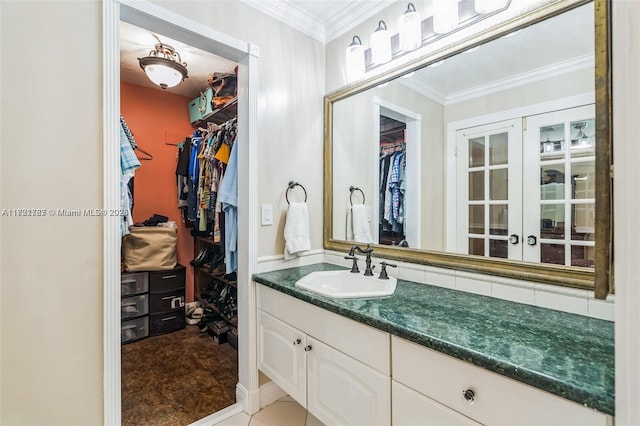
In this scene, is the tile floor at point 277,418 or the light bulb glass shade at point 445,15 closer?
the light bulb glass shade at point 445,15

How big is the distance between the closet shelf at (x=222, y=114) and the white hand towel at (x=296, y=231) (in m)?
1.21

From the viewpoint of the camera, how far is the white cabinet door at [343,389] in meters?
1.14

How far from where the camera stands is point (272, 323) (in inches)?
67.1

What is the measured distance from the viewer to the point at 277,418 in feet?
5.80

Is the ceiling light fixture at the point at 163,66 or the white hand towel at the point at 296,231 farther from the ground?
the ceiling light fixture at the point at 163,66

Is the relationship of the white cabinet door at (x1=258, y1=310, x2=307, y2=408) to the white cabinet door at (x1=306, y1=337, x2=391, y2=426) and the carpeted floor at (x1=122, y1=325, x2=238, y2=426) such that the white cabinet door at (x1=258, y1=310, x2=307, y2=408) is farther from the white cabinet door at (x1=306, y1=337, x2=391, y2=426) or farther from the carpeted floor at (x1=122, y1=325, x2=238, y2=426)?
the carpeted floor at (x1=122, y1=325, x2=238, y2=426)

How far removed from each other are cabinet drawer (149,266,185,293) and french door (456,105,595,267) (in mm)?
2602

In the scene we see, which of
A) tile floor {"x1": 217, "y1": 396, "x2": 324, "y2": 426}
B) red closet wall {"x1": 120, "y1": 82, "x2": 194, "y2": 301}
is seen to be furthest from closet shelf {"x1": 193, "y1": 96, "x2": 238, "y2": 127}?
tile floor {"x1": 217, "y1": 396, "x2": 324, "y2": 426}

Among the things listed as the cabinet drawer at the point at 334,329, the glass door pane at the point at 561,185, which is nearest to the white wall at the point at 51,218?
the cabinet drawer at the point at 334,329

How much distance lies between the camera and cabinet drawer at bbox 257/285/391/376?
1.13 metres

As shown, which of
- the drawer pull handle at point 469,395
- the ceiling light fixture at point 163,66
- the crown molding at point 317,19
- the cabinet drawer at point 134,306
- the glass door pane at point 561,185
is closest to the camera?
the drawer pull handle at point 469,395

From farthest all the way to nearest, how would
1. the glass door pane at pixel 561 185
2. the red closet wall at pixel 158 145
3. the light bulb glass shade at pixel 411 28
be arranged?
the red closet wall at pixel 158 145, the light bulb glass shade at pixel 411 28, the glass door pane at pixel 561 185

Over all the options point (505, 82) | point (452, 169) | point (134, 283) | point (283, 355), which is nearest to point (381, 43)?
point (505, 82)

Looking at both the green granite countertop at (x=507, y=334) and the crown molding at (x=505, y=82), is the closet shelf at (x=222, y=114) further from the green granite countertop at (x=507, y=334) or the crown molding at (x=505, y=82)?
the green granite countertop at (x=507, y=334)
